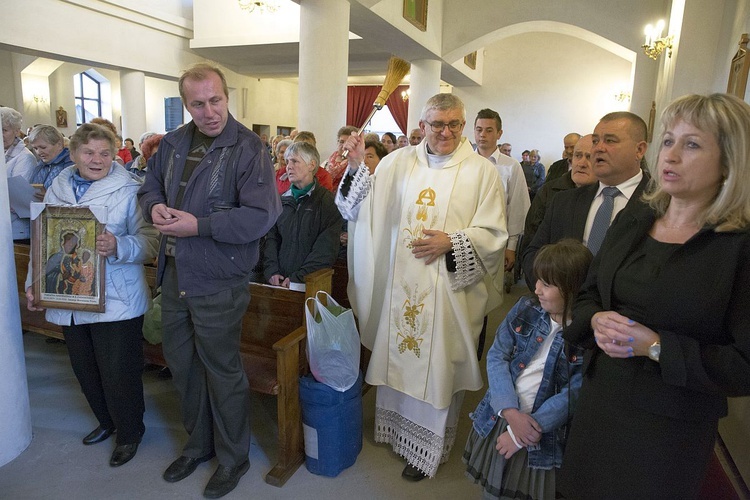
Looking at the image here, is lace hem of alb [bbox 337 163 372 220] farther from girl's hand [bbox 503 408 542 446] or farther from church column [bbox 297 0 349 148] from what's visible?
church column [bbox 297 0 349 148]

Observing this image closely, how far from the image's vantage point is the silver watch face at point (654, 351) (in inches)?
44.7

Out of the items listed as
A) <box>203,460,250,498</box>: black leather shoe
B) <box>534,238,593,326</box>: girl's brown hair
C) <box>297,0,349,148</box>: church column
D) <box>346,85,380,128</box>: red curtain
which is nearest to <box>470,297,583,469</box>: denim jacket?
<box>534,238,593,326</box>: girl's brown hair

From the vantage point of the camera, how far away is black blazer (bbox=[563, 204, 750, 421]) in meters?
1.07

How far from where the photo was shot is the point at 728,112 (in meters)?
1.11

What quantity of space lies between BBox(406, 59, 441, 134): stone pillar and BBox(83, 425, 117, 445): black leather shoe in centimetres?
688

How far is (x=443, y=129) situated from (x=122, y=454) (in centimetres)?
205

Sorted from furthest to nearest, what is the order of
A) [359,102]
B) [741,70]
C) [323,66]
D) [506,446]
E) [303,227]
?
1. [359,102]
2. [323,66]
3. [741,70]
4. [303,227]
5. [506,446]

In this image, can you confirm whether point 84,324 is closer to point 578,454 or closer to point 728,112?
point 578,454

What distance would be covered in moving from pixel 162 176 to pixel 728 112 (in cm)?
190

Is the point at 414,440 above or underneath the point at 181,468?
above

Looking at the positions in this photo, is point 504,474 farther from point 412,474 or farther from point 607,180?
point 607,180

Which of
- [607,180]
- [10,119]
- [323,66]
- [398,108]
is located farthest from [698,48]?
[398,108]

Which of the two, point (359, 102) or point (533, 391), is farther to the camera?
point (359, 102)

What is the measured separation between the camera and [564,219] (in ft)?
6.62
